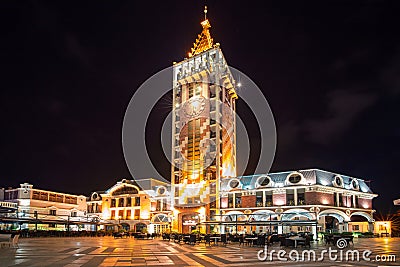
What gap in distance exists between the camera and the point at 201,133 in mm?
74812

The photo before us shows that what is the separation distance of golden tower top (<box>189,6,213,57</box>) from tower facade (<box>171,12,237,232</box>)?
865 mm

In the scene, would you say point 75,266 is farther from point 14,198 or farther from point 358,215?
point 14,198

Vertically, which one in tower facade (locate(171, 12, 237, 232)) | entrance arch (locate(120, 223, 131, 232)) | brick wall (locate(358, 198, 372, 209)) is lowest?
entrance arch (locate(120, 223, 131, 232))

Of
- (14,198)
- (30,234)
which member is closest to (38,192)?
(14,198)

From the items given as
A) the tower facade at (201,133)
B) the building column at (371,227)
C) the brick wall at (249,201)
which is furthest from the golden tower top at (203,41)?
the building column at (371,227)

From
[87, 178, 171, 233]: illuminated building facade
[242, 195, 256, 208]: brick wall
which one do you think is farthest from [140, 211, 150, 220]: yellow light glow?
[242, 195, 256, 208]: brick wall

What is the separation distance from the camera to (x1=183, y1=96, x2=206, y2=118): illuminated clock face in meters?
76.5

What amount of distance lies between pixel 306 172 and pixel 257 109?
1321 cm

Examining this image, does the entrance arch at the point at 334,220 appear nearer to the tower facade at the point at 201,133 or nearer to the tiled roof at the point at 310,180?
the tiled roof at the point at 310,180

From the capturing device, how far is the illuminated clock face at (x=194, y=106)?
76500mm

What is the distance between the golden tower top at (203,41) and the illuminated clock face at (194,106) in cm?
1366

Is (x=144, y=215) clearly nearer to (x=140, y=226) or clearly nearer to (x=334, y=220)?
(x=140, y=226)

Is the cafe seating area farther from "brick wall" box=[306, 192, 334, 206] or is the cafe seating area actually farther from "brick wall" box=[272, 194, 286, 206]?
"brick wall" box=[272, 194, 286, 206]

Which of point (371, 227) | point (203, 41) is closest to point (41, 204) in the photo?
point (203, 41)
